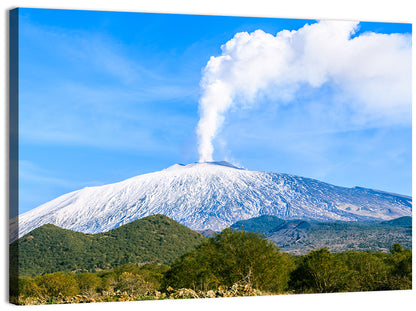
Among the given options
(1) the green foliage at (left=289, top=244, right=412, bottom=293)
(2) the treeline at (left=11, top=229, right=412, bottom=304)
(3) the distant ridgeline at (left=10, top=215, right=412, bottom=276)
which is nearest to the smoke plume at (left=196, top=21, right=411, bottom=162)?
(1) the green foliage at (left=289, top=244, right=412, bottom=293)

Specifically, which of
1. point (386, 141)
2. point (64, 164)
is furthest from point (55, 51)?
point (386, 141)

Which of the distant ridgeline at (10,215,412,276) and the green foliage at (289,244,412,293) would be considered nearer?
the green foliage at (289,244,412,293)

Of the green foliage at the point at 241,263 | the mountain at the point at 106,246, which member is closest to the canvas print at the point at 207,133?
the green foliage at the point at 241,263

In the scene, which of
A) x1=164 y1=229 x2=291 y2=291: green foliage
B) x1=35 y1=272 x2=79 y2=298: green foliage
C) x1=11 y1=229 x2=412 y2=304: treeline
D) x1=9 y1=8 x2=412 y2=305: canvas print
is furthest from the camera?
x1=35 y1=272 x2=79 y2=298: green foliage

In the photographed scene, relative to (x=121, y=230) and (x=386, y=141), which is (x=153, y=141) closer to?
(x=386, y=141)

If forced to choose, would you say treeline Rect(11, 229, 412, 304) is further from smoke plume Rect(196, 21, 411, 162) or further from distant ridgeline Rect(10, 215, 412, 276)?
distant ridgeline Rect(10, 215, 412, 276)

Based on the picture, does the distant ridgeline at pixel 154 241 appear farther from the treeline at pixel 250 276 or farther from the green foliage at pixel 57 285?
the treeline at pixel 250 276

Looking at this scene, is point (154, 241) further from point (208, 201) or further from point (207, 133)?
point (207, 133)
